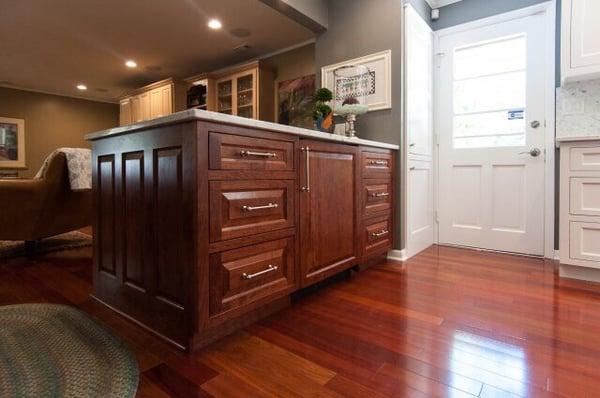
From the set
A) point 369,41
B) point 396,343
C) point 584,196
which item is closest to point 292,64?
point 369,41

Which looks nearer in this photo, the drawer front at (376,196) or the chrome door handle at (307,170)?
the chrome door handle at (307,170)

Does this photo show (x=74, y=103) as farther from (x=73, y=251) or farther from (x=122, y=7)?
(x=73, y=251)

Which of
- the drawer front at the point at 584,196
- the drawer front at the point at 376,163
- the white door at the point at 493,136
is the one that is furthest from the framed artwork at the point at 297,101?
the drawer front at the point at 584,196

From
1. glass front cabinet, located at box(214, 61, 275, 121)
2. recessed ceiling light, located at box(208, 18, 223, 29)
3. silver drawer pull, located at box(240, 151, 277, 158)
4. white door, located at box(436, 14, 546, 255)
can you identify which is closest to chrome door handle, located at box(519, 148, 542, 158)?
white door, located at box(436, 14, 546, 255)

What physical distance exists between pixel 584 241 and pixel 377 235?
4.05 feet

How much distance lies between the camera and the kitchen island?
1.19 meters

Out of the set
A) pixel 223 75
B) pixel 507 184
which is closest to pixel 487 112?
pixel 507 184

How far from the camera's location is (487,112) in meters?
2.88

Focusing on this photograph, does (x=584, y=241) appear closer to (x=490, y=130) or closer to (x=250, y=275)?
(x=490, y=130)

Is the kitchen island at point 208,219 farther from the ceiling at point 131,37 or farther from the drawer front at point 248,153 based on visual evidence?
the ceiling at point 131,37

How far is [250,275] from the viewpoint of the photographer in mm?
1355

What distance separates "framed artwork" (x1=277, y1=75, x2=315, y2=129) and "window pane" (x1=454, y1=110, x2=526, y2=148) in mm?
1597

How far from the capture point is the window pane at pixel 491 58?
2725 mm

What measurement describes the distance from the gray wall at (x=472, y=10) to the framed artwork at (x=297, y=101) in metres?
1.46
